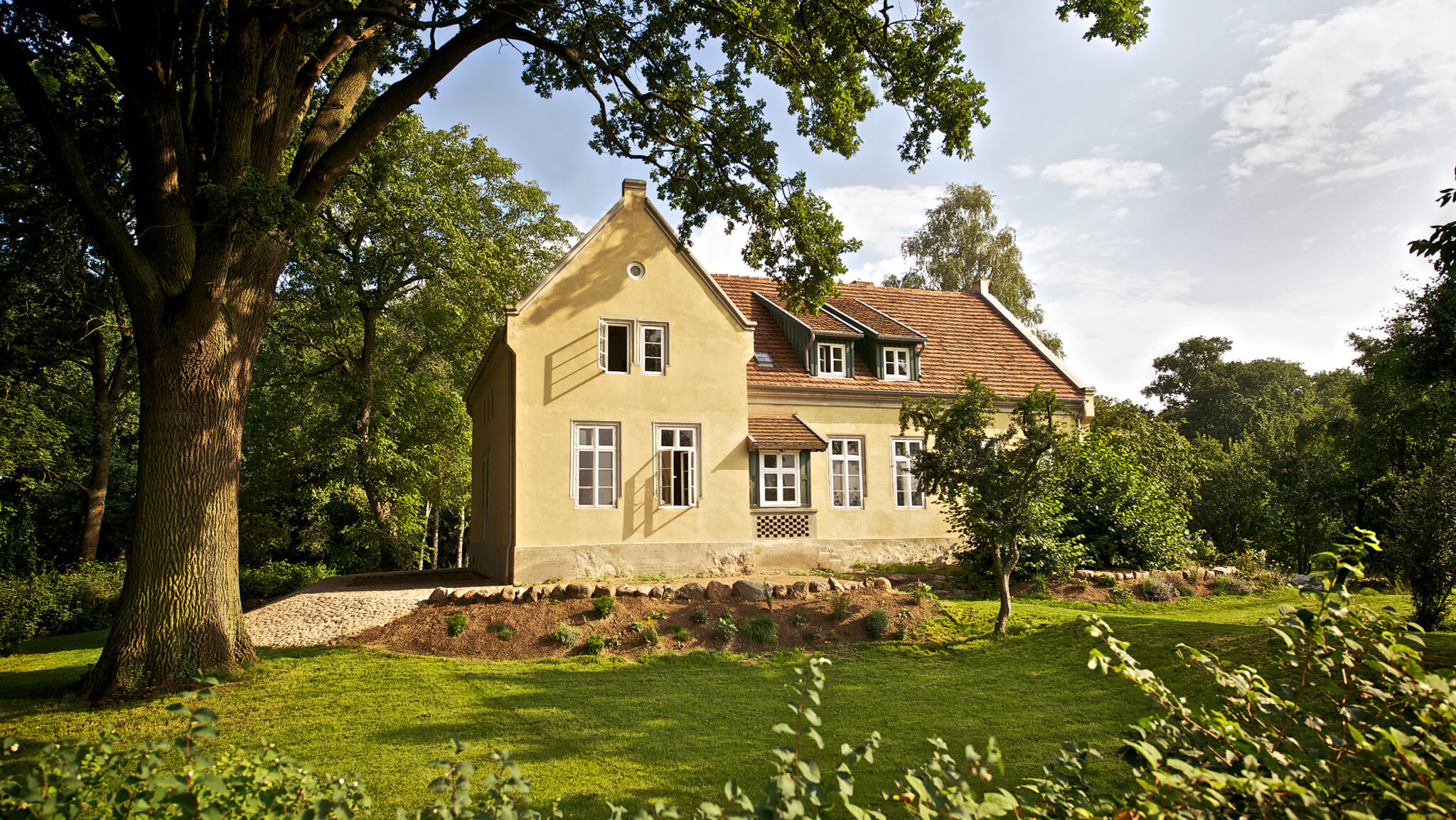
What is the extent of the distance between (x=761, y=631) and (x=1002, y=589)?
3.95 meters

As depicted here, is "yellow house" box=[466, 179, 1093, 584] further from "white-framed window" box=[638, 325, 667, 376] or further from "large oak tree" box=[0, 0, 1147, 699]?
"large oak tree" box=[0, 0, 1147, 699]

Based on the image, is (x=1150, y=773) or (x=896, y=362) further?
(x=896, y=362)

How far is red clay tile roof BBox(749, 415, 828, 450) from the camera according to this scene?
1805 centimetres

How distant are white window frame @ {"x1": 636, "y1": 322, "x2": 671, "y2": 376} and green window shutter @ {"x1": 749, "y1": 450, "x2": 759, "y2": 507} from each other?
293cm

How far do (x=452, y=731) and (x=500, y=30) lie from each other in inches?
368

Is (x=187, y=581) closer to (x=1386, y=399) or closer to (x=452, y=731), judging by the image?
(x=452, y=731)

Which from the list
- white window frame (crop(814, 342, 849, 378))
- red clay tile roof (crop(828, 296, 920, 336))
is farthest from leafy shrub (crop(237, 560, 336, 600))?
red clay tile roof (crop(828, 296, 920, 336))

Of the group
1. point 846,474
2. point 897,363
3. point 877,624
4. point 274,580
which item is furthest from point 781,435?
point 274,580

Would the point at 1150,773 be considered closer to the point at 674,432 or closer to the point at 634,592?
the point at 634,592

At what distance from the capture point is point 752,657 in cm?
1136

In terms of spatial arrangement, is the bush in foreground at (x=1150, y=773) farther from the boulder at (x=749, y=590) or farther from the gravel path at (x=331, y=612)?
the boulder at (x=749, y=590)

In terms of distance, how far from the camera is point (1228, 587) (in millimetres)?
15875

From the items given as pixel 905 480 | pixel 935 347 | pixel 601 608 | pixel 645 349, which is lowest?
pixel 601 608

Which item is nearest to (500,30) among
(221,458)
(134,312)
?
(134,312)
